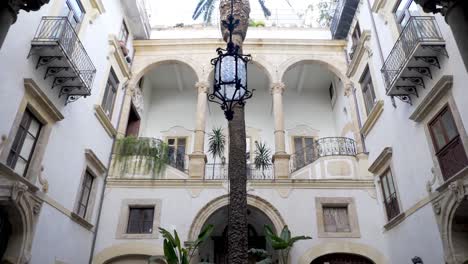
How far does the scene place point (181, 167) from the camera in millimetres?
14180

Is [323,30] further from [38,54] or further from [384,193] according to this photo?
[38,54]

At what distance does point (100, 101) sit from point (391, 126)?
978 centimetres

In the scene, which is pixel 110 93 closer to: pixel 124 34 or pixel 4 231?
pixel 124 34

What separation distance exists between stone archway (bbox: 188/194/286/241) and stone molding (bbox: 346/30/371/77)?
6581 mm

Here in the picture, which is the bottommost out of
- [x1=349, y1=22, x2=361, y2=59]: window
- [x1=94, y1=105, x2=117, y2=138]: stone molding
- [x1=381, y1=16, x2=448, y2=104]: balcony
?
[x1=381, y1=16, x2=448, y2=104]: balcony

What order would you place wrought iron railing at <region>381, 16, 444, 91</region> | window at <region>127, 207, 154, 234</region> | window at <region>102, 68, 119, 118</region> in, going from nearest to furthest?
1. wrought iron railing at <region>381, 16, 444, 91</region>
2. window at <region>127, 207, 154, 234</region>
3. window at <region>102, 68, 119, 118</region>

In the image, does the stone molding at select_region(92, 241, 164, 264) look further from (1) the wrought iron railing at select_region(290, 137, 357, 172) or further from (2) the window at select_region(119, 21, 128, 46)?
(2) the window at select_region(119, 21, 128, 46)

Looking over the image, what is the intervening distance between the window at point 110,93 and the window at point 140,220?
3.87m

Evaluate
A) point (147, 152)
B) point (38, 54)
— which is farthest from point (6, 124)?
point (147, 152)

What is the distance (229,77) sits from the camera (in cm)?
546

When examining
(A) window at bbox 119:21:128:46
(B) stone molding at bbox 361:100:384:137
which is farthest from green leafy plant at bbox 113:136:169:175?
(B) stone molding at bbox 361:100:384:137

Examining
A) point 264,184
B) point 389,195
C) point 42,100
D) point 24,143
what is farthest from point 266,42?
point 24,143

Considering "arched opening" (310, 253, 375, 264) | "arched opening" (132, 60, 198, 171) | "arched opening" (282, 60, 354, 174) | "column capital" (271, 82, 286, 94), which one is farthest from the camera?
"arched opening" (132, 60, 198, 171)

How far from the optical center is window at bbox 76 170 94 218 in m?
11.2
